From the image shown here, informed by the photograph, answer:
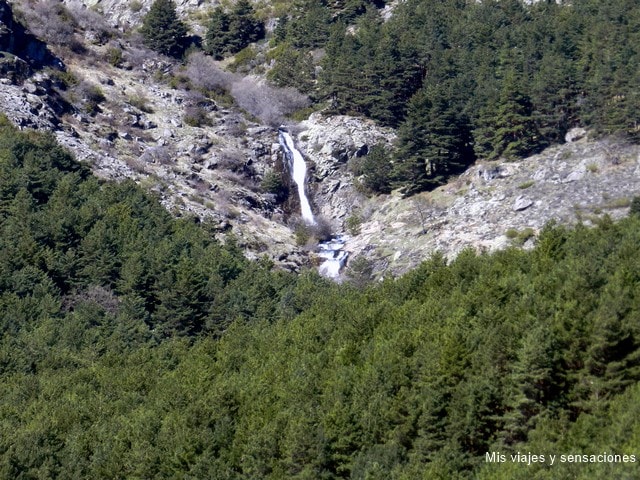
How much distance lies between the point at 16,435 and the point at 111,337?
47.9 feet

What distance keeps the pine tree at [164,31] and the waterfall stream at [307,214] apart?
22.4m

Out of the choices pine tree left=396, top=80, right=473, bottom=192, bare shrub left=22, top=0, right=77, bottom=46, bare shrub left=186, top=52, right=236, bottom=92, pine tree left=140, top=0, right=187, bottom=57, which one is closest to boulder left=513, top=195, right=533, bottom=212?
pine tree left=396, top=80, right=473, bottom=192

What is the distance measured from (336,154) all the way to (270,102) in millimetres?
11311

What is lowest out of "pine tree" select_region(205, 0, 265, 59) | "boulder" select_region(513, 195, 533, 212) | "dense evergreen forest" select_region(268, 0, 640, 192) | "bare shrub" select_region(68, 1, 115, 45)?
"boulder" select_region(513, 195, 533, 212)

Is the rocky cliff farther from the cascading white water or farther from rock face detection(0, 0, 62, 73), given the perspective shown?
the cascading white water

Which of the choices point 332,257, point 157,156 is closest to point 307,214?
point 332,257

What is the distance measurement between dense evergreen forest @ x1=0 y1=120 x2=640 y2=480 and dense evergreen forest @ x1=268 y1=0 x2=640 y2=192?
18.7 meters

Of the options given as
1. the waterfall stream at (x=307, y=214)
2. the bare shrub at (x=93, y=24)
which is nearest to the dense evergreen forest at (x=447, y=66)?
the bare shrub at (x=93, y=24)

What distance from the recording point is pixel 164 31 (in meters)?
100

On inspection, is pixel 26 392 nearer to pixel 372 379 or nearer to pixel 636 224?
pixel 372 379

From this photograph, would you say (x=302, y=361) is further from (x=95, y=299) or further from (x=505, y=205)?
(x=505, y=205)

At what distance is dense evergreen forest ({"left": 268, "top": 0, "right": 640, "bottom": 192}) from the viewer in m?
68.6

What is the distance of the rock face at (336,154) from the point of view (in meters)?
77.0

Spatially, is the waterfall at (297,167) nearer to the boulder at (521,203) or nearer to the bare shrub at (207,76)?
the bare shrub at (207,76)
